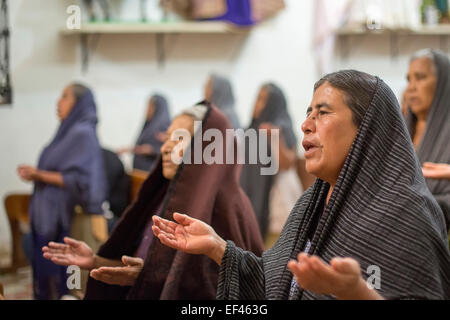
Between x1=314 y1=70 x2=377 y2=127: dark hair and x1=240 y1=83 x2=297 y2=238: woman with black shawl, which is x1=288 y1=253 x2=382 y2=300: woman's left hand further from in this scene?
x1=240 y1=83 x2=297 y2=238: woman with black shawl

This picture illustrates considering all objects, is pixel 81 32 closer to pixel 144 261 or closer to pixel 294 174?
pixel 294 174

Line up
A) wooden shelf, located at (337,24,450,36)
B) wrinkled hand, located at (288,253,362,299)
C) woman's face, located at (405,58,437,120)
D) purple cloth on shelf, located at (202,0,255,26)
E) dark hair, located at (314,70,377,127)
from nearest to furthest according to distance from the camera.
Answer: wrinkled hand, located at (288,253,362,299)
dark hair, located at (314,70,377,127)
woman's face, located at (405,58,437,120)
purple cloth on shelf, located at (202,0,255,26)
wooden shelf, located at (337,24,450,36)

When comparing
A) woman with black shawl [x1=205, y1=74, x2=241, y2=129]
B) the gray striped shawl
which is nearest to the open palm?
the gray striped shawl

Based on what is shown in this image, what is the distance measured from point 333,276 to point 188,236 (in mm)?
461

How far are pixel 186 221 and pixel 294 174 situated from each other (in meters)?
2.31

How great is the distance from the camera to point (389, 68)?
589cm

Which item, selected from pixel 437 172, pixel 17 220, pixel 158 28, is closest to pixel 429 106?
pixel 437 172

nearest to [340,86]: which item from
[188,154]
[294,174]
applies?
[188,154]

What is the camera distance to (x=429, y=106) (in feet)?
8.15

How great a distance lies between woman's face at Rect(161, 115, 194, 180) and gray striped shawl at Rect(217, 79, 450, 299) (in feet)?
2.37

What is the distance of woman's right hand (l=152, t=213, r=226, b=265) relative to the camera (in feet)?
4.74

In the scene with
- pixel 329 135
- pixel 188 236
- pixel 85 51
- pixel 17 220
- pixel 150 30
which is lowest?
pixel 17 220

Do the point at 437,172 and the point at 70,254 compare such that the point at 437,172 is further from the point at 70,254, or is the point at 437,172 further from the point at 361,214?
the point at 70,254
